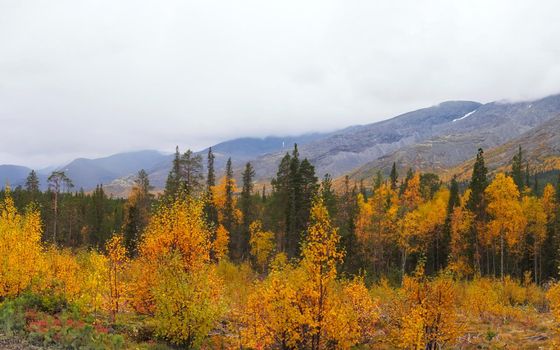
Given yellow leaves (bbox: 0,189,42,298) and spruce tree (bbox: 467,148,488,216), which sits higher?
spruce tree (bbox: 467,148,488,216)

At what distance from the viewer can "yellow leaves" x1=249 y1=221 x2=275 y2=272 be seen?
76.9 metres

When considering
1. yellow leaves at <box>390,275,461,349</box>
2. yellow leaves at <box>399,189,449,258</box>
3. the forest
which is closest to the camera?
the forest

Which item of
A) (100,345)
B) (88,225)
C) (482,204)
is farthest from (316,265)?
(88,225)

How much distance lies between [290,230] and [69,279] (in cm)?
3799

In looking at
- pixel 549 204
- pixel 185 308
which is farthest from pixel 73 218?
pixel 549 204

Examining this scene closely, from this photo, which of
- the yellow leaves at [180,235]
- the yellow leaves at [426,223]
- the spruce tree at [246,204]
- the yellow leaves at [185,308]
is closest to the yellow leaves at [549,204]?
the yellow leaves at [426,223]

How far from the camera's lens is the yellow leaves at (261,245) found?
76938mm

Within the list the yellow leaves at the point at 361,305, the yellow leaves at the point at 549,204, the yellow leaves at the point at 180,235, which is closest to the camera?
the yellow leaves at the point at 180,235

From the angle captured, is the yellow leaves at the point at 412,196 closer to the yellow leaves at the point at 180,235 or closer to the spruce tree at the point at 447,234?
the spruce tree at the point at 447,234

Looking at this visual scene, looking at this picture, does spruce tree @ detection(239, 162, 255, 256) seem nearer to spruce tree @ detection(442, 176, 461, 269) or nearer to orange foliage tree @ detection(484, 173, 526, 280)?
spruce tree @ detection(442, 176, 461, 269)

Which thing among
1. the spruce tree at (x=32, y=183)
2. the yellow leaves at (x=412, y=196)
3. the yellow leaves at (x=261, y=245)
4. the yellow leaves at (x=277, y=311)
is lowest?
the yellow leaves at (x=261, y=245)

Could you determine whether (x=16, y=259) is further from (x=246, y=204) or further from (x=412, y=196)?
(x=412, y=196)

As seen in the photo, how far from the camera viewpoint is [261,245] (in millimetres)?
76938

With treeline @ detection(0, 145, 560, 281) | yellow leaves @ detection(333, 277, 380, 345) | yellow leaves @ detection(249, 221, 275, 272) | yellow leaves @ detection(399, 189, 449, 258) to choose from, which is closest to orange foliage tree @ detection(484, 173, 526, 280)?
treeline @ detection(0, 145, 560, 281)
